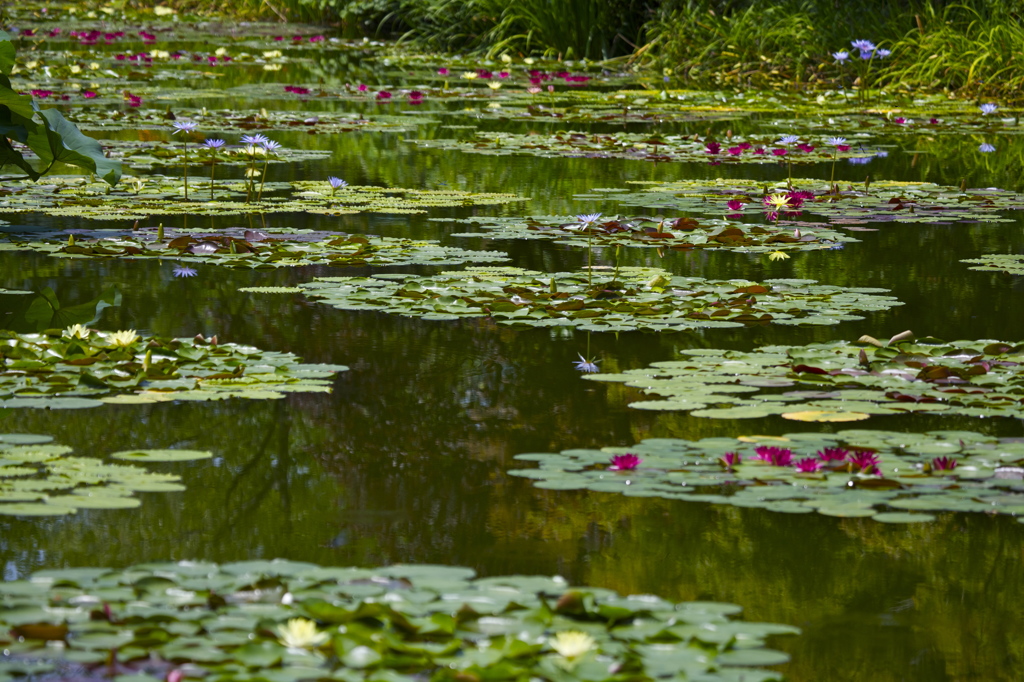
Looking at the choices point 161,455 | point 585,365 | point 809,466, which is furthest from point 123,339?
point 809,466

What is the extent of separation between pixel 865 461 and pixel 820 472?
8 centimetres

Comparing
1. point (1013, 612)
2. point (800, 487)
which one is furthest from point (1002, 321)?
point (1013, 612)

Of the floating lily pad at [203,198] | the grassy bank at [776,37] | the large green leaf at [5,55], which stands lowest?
the floating lily pad at [203,198]

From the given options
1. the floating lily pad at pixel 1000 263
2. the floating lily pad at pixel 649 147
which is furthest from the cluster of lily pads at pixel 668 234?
the floating lily pad at pixel 649 147

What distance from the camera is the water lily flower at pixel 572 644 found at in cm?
157

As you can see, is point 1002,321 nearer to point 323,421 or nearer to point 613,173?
point 323,421

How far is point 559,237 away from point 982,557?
272 centimetres

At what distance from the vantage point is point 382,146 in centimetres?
758

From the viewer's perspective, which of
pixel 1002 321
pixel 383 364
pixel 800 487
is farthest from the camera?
pixel 1002 321

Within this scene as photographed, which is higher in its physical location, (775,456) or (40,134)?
(40,134)

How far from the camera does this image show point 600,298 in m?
3.71

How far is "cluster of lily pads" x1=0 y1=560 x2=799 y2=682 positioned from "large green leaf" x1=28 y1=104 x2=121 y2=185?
2.69m

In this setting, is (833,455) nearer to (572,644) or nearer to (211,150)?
(572,644)

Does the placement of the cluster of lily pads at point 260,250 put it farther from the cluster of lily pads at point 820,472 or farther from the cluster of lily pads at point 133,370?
the cluster of lily pads at point 820,472
